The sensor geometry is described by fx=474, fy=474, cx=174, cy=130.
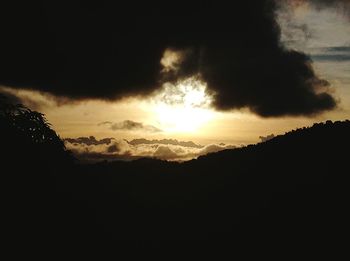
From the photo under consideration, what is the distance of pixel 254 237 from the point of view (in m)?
56.1

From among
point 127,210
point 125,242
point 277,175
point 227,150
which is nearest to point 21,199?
point 125,242

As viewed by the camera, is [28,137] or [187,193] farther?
[187,193]

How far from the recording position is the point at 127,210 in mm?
74625

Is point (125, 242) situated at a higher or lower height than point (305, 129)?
lower

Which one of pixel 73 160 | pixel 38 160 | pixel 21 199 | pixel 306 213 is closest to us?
pixel 21 199

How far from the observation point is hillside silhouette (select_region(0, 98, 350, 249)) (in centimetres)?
2639

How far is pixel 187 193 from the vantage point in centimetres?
9138

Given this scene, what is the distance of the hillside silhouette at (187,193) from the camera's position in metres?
26.4

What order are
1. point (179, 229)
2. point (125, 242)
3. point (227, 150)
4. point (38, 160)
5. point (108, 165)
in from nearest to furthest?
point (38, 160) → point (125, 242) → point (179, 229) → point (227, 150) → point (108, 165)

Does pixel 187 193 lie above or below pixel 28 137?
below

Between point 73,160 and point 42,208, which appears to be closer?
point 42,208

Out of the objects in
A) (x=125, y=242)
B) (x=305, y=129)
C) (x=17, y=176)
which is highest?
(x=305, y=129)

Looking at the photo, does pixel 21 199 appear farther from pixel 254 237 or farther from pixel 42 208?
pixel 254 237

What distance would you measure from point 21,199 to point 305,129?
72376 millimetres
